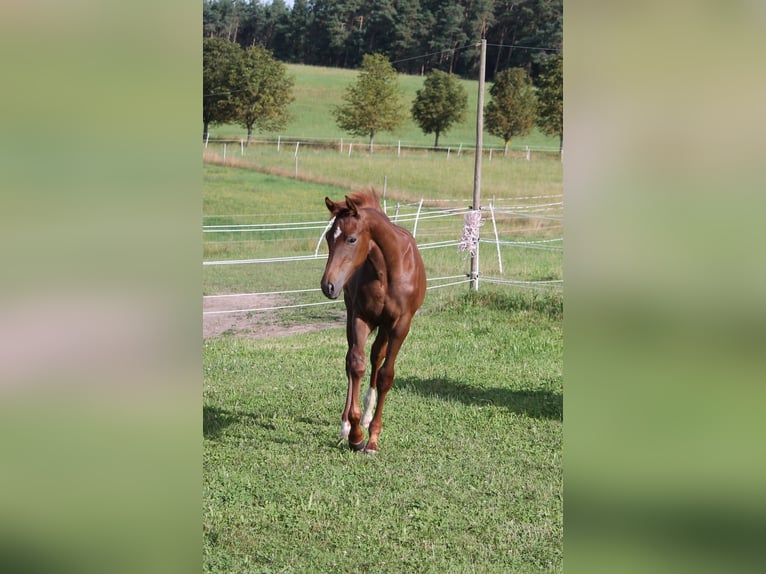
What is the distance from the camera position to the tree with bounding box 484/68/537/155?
29078 millimetres

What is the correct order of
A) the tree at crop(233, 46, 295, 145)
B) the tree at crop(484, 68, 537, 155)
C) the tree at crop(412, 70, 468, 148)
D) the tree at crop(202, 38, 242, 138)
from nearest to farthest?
1. the tree at crop(202, 38, 242, 138)
2. the tree at crop(233, 46, 295, 145)
3. the tree at crop(484, 68, 537, 155)
4. the tree at crop(412, 70, 468, 148)

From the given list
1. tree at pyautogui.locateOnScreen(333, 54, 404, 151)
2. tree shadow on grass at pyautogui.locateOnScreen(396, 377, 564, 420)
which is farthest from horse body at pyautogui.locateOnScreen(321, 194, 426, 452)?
tree at pyautogui.locateOnScreen(333, 54, 404, 151)

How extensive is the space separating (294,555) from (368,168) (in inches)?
903

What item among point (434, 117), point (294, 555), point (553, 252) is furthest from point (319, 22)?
point (294, 555)

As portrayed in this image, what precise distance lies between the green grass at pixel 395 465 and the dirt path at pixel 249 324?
0.87 metres

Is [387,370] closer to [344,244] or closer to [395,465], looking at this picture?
[395,465]

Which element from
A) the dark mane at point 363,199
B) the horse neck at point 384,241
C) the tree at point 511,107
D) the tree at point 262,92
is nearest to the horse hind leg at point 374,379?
the horse neck at point 384,241

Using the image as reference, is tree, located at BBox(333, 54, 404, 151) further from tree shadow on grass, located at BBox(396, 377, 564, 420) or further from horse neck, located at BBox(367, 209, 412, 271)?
horse neck, located at BBox(367, 209, 412, 271)

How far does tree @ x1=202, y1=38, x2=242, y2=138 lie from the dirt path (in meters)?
14.9

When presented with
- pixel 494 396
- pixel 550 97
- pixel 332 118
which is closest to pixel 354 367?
pixel 494 396

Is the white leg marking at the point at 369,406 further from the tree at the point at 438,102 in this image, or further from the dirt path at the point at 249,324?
the tree at the point at 438,102

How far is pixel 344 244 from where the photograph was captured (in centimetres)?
448

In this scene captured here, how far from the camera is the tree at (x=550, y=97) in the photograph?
92.0 feet
